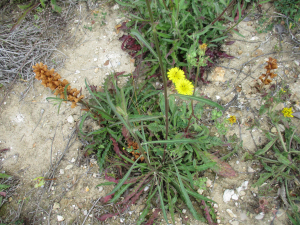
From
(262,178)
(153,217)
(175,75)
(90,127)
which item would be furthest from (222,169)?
(90,127)

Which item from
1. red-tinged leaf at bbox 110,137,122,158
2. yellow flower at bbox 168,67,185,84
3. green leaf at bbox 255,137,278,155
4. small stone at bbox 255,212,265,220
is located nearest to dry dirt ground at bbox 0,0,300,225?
small stone at bbox 255,212,265,220

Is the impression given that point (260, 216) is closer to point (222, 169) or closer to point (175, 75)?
point (222, 169)

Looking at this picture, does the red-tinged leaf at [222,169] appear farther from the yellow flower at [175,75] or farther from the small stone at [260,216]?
the yellow flower at [175,75]

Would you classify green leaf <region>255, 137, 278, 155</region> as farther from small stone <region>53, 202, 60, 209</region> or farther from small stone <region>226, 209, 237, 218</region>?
small stone <region>53, 202, 60, 209</region>

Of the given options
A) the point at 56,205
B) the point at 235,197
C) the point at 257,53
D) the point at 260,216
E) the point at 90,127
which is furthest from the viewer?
the point at 257,53

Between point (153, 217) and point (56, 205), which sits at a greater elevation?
point (56, 205)

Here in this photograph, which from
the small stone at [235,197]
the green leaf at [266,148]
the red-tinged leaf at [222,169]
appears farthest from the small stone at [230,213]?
the green leaf at [266,148]
